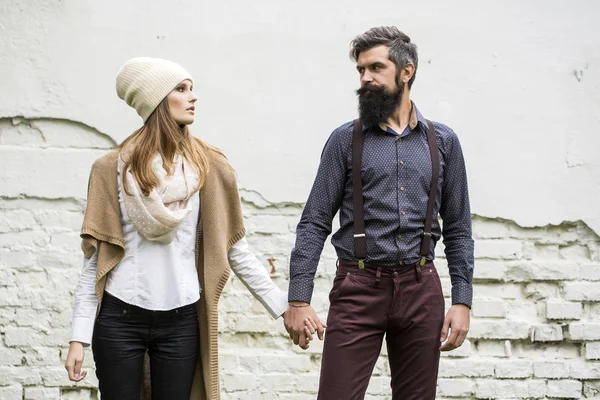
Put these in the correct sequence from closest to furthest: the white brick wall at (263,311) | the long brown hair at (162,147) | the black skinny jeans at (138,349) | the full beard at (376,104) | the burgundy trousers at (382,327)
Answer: the black skinny jeans at (138,349) → the long brown hair at (162,147) → the burgundy trousers at (382,327) → the full beard at (376,104) → the white brick wall at (263,311)

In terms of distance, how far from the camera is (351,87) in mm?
4535

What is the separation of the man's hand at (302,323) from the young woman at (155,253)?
32cm

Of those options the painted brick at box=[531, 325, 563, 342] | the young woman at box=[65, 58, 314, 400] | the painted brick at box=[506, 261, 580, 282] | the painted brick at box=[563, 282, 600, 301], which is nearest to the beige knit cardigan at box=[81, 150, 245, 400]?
the young woman at box=[65, 58, 314, 400]

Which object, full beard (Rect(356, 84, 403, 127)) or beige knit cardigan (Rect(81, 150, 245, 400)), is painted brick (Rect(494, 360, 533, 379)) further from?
beige knit cardigan (Rect(81, 150, 245, 400))

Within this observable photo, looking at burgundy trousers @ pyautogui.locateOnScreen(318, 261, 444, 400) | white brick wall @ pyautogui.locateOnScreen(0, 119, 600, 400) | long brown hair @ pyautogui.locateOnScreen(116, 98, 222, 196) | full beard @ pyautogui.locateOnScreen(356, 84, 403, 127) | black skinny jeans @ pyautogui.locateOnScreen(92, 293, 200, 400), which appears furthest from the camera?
white brick wall @ pyautogui.locateOnScreen(0, 119, 600, 400)

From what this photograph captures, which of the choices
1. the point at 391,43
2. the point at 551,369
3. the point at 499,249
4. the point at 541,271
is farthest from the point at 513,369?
the point at 391,43

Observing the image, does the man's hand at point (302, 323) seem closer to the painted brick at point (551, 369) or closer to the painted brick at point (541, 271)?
the painted brick at point (541, 271)

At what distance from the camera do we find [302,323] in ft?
10.0

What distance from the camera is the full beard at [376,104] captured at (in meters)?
3.10

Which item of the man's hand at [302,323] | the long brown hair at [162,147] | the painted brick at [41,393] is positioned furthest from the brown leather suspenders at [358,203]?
the painted brick at [41,393]

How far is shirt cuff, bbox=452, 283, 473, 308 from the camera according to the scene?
3172mm

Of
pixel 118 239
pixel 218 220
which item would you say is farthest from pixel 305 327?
pixel 118 239

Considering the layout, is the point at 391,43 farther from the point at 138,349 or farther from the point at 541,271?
the point at 541,271

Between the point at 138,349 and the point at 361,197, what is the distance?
944 mm
